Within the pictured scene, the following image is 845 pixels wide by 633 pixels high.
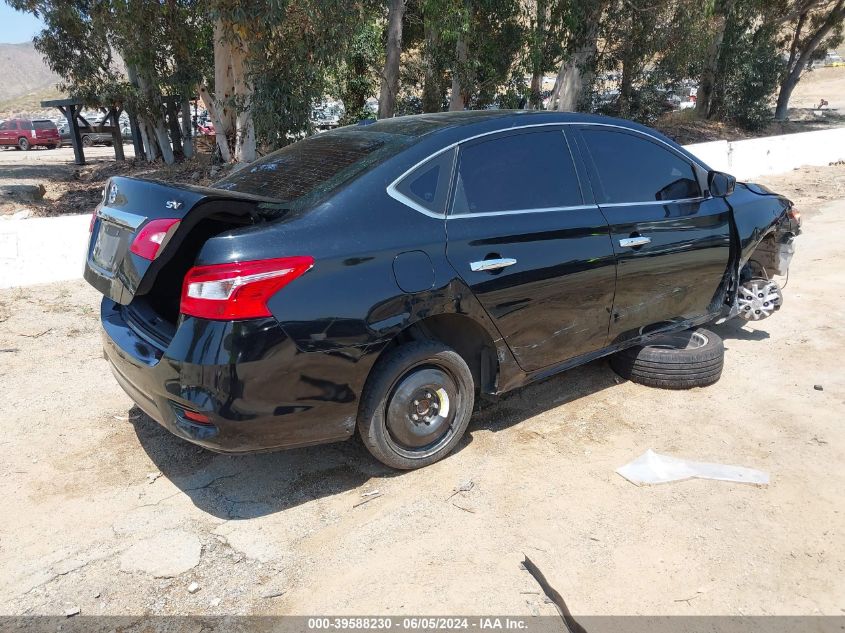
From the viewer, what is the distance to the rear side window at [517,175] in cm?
360

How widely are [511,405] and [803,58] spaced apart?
3051 cm

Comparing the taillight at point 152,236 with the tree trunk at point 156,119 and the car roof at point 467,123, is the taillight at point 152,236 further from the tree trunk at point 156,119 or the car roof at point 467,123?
the tree trunk at point 156,119

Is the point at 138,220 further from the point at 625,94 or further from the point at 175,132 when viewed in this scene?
the point at 175,132

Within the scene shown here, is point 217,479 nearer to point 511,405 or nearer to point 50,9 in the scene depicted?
point 511,405

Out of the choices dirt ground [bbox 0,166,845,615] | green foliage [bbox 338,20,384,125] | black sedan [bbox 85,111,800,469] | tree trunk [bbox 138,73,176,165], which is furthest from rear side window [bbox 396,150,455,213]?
tree trunk [bbox 138,73,176,165]

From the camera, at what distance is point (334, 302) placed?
305 centimetres

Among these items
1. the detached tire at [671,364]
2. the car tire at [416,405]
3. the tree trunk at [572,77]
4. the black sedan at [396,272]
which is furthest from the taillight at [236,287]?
the tree trunk at [572,77]

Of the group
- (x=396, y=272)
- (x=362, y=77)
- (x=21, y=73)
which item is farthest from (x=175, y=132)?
(x=21, y=73)

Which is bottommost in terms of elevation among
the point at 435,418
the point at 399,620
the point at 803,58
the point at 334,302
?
the point at 399,620

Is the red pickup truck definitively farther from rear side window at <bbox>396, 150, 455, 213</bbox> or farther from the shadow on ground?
rear side window at <bbox>396, 150, 455, 213</bbox>

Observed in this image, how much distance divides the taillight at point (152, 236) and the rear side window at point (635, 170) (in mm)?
2456

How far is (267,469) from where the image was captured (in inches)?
150

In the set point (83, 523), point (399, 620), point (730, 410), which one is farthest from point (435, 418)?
point (730, 410)

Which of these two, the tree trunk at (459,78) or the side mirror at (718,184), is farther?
the tree trunk at (459,78)
